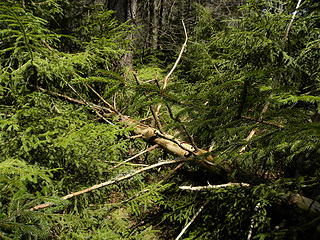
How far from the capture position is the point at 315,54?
2605mm

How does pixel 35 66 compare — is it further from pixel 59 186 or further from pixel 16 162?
pixel 59 186

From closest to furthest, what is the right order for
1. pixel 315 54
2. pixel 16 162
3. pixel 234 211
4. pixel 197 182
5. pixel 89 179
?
pixel 16 162 → pixel 234 211 → pixel 315 54 → pixel 89 179 → pixel 197 182

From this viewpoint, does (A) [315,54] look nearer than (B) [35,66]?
Yes

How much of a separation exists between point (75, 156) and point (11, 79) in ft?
3.89

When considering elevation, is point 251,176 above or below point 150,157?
above

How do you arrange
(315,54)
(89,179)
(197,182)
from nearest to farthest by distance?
1. (315,54)
2. (89,179)
3. (197,182)

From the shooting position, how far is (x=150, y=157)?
4.30 metres

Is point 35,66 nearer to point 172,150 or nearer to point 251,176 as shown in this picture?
point 172,150

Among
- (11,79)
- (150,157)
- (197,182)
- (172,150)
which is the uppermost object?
(11,79)

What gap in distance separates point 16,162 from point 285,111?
2.29m

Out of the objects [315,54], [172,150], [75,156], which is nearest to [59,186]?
[75,156]

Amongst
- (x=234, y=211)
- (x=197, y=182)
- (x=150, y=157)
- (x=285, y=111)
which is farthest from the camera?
(x=150, y=157)

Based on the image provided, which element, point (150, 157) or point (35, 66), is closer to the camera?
point (35, 66)

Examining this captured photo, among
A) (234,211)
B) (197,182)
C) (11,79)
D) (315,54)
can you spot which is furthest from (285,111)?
(11,79)
